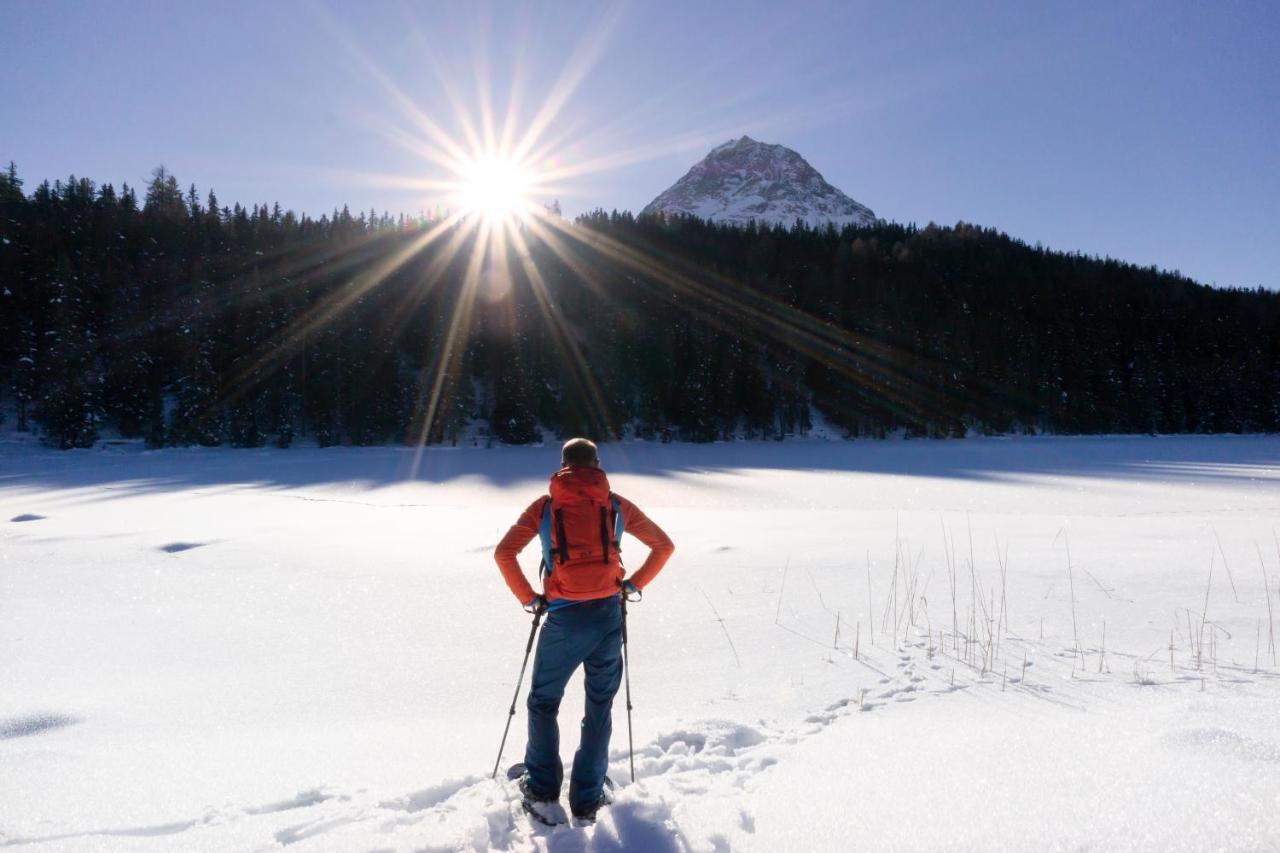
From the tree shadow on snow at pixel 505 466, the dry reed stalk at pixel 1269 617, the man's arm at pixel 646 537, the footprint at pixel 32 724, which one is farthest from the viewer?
the tree shadow on snow at pixel 505 466

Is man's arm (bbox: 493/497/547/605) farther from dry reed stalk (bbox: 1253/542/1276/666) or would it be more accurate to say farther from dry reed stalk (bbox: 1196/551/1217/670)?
dry reed stalk (bbox: 1253/542/1276/666)

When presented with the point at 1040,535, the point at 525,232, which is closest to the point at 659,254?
the point at 525,232

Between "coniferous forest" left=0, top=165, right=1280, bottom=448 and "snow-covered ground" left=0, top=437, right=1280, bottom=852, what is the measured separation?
40583mm

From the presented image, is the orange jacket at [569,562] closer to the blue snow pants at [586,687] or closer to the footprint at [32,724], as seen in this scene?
the blue snow pants at [586,687]

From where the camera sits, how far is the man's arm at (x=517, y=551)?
11.0 ft

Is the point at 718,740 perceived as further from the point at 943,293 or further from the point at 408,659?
the point at 943,293

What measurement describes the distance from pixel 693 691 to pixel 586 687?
1734 millimetres

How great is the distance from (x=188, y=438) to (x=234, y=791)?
1943 inches

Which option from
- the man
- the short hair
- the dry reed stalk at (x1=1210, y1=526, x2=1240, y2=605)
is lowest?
the dry reed stalk at (x1=1210, y1=526, x2=1240, y2=605)

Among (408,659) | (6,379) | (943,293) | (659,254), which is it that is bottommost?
(408,659)

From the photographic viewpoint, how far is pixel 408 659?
5.38m

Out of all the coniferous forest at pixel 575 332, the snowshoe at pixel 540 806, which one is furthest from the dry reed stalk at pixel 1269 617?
the coniferous forest at pixel 575 332

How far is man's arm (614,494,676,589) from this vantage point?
3.53 meters

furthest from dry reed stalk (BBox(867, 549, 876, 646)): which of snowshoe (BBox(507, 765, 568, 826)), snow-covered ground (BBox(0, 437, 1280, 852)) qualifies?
snowshoe (BBox(507, 765, 568, 826))
